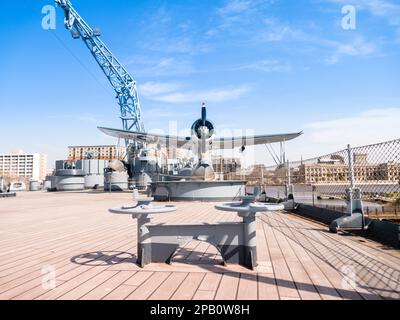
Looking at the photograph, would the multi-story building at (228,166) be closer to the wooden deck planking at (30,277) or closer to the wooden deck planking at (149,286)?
the wooden deck planking at (30,277)

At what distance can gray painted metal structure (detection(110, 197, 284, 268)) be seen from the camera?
353 cm

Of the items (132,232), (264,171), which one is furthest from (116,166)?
(132,232)

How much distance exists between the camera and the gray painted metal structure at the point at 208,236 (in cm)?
353

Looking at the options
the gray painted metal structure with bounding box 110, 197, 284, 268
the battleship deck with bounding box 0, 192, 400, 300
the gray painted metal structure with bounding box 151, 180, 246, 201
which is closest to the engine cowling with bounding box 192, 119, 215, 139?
the gray painted metal structure with bounding box 151, 180, 246, 201

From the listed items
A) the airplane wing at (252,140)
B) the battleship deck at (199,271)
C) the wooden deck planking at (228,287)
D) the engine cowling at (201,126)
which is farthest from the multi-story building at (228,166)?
the wooden deck planking at (228,287)

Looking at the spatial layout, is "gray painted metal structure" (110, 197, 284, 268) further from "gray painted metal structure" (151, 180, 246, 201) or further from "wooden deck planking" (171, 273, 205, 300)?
"gray painted metal structure" (151, 180, 246, 201)

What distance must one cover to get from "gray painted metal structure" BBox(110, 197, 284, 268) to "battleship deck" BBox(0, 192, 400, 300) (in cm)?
16

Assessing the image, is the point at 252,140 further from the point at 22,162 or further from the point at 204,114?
the point at 22,162

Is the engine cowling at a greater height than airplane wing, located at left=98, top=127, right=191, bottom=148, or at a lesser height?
lesser

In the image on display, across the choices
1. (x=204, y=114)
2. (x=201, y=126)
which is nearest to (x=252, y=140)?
(x=201, y=126)

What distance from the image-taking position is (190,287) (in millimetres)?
2848

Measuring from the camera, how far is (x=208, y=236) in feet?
11.6

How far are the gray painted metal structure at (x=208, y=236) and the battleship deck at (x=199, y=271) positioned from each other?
0.54ft

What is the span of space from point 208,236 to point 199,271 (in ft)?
1.42
